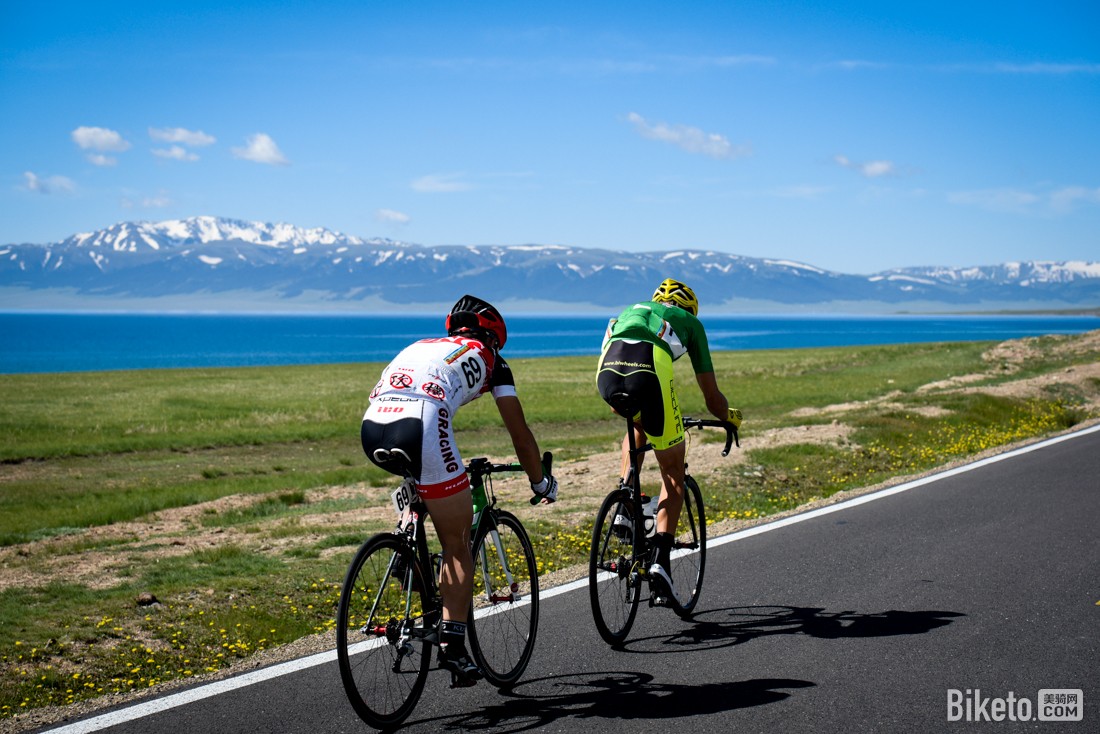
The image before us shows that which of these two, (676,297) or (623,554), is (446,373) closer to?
(623,554)

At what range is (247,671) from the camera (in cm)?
609

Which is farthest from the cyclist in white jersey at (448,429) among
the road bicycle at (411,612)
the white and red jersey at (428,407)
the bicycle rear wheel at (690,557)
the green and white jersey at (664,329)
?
the bicycle rear wheel at (690,557)

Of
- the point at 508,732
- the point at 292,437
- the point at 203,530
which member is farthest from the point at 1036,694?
the point at 292,437

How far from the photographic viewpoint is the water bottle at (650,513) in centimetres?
686

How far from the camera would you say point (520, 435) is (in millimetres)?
5406

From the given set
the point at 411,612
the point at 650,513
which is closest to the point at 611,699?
the point at 411,612

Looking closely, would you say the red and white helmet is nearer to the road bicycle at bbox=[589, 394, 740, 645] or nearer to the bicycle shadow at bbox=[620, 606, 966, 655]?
the road bicycle at bbox=[589, 394, 740, 645]

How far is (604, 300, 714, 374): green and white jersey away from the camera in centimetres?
664

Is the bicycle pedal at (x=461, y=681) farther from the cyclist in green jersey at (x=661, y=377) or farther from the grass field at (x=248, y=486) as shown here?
the grass field at (x=248, y=486)

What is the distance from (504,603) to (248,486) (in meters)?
15.2

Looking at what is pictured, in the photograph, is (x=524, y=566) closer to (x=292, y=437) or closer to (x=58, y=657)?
(x=58, y=657)

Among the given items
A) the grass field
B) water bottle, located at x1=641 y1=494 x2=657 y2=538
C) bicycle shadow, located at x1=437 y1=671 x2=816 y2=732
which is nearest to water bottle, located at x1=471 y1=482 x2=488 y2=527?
bicycle shadow, located at x1=437 y1=671 x2=816 y2=732

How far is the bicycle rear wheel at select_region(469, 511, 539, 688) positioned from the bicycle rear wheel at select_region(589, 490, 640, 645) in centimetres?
46

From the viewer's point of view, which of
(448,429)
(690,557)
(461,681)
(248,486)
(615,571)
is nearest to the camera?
(448,429)
